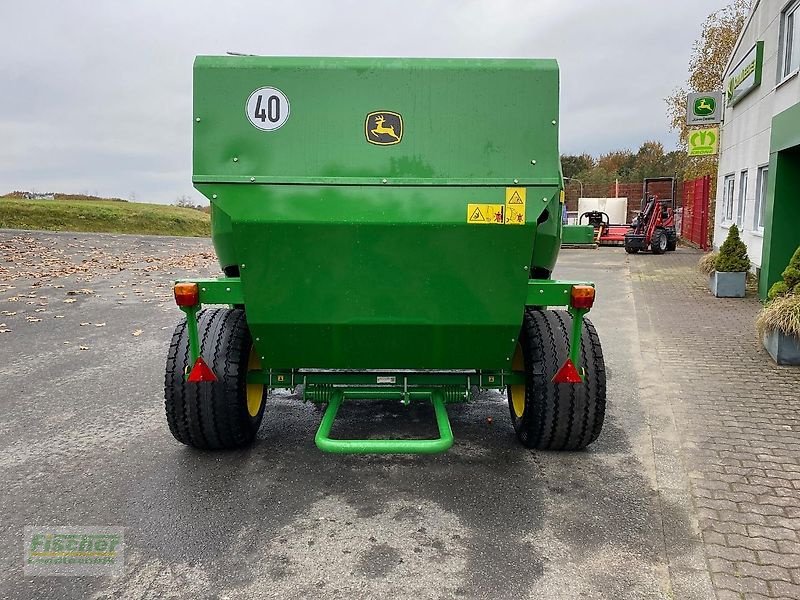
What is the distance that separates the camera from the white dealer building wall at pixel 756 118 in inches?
420

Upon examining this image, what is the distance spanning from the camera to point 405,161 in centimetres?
324

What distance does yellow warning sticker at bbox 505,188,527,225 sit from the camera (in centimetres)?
319

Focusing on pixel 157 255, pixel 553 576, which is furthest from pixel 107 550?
pixel 157 255

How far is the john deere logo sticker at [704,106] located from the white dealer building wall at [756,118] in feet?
1.84

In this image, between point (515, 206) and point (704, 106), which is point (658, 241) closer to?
point (704, 106)

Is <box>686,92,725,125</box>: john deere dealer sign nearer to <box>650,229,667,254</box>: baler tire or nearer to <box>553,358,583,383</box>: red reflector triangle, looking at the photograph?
<box>650,229,667,254</box>: baler tire

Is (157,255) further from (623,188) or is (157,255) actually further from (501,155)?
(623,188)

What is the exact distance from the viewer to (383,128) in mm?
3258

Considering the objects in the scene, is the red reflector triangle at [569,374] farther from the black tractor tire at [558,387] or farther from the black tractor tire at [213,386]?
the black tractor tire at [213,386]

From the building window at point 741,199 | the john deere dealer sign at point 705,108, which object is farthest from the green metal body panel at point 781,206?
the john deere dealer sign at point 705,108

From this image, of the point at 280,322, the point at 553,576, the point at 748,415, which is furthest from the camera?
the point at 748,415

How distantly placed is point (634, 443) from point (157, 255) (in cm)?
1636

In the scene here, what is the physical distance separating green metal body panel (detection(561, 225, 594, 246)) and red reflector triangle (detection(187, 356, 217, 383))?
2.52 metres

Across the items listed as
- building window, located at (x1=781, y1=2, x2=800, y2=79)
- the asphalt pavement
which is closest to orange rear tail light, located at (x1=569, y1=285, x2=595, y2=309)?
the asphalt pavement
